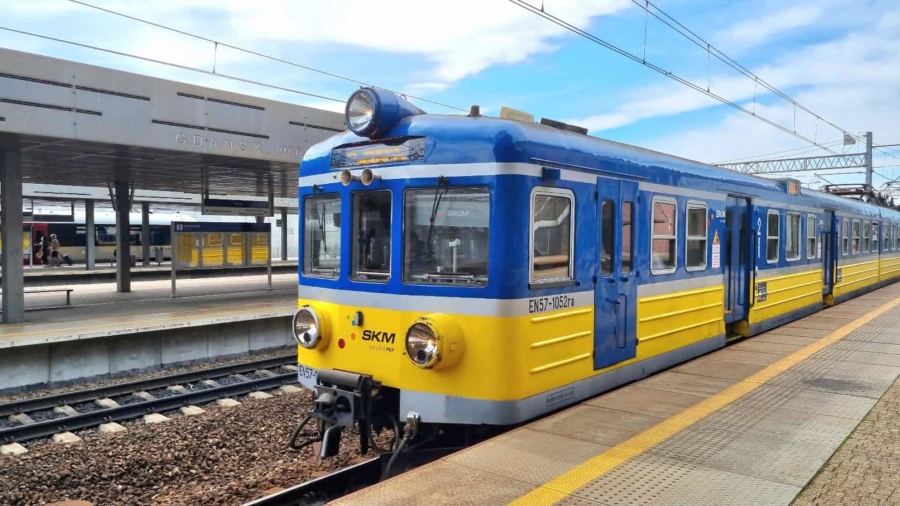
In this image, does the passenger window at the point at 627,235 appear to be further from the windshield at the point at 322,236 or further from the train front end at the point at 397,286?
the windshield at the point at 322,236

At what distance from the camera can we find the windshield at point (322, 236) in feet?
19.8

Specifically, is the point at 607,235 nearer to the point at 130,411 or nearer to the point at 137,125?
the point at 130,411

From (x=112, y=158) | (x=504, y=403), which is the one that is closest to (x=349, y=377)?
(x=504, y=403)

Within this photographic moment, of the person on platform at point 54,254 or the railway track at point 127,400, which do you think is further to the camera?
the person on platform at point 54,254

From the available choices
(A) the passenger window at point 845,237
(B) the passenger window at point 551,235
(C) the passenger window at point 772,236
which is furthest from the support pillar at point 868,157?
(B) the passenger window at point 551,235

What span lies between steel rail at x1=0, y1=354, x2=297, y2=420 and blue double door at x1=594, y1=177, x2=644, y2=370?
22.6 feet

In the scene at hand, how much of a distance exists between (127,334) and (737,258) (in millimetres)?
10084

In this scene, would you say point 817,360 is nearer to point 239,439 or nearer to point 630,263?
point 630,263

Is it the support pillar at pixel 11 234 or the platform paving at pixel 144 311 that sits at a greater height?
the support pillar at pixel 11 234

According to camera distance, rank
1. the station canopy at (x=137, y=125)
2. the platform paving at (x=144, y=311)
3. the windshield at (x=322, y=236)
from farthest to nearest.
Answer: the platform paving at (x=144, y=311)
the station canopy at (x=137, y=125)
the windshield at (x=322, y=236)

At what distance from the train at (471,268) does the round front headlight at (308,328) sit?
0.05ft

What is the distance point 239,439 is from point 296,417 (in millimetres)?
993

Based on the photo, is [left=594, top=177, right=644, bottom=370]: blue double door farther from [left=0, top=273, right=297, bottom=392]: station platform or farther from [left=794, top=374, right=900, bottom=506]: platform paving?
[left=0, top=273, right=297, bottom=392]: station platform

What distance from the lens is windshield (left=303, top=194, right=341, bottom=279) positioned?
238 inches
